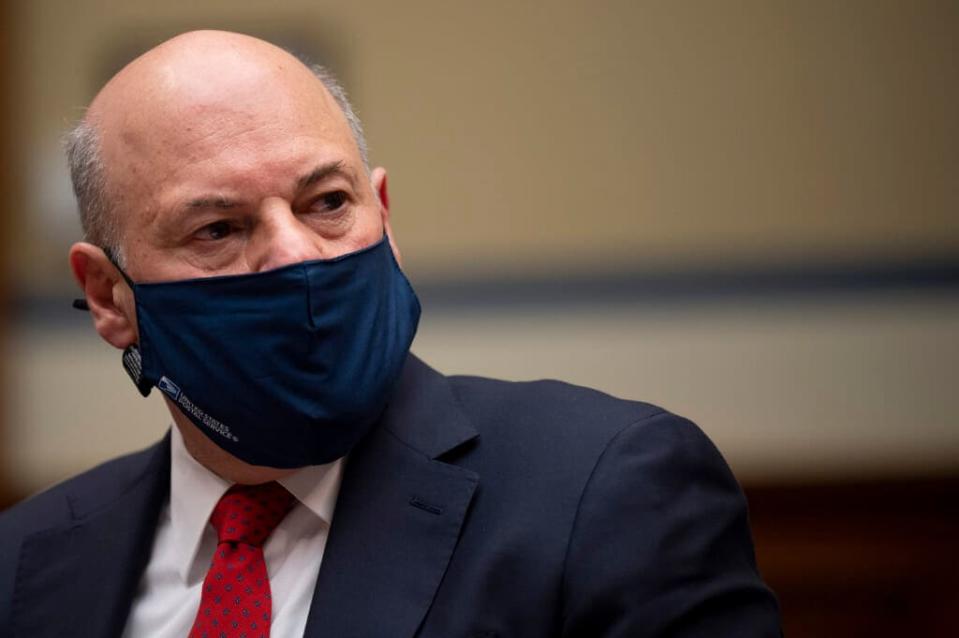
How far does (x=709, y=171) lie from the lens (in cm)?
466

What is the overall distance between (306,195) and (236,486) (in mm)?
498

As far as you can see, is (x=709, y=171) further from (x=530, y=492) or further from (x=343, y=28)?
(x=530, y=492)

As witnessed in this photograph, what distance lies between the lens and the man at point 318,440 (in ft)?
5.77

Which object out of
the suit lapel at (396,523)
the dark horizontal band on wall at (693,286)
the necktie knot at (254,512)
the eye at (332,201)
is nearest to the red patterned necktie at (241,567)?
the necktie knot at (254,512)

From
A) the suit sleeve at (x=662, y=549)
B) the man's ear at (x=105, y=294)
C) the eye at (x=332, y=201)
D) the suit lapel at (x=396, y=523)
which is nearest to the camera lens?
the suit sleeve at (x=662, y=549)

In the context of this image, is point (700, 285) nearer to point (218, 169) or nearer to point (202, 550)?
point (202, 550)

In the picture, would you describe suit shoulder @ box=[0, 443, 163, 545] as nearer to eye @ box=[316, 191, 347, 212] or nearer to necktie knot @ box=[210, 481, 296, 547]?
necktie knot @ box=[210, 481, 296, 547]

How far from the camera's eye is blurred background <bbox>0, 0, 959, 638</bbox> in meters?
4.59

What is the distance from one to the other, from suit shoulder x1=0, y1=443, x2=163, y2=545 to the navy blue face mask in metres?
0.42

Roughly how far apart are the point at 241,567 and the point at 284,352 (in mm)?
380

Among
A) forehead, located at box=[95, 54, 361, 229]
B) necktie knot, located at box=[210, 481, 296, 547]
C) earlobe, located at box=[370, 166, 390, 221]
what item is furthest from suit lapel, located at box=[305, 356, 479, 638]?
forehead, located at box=[95, 54, 361, 229]

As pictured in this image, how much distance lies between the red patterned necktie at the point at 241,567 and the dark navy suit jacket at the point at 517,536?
0.12m

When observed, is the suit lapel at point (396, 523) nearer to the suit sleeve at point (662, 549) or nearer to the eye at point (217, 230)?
the suit sleeve at point (662, 549)

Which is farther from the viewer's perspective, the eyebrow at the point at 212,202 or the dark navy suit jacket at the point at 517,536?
the eyebrow at the point at 212,202
